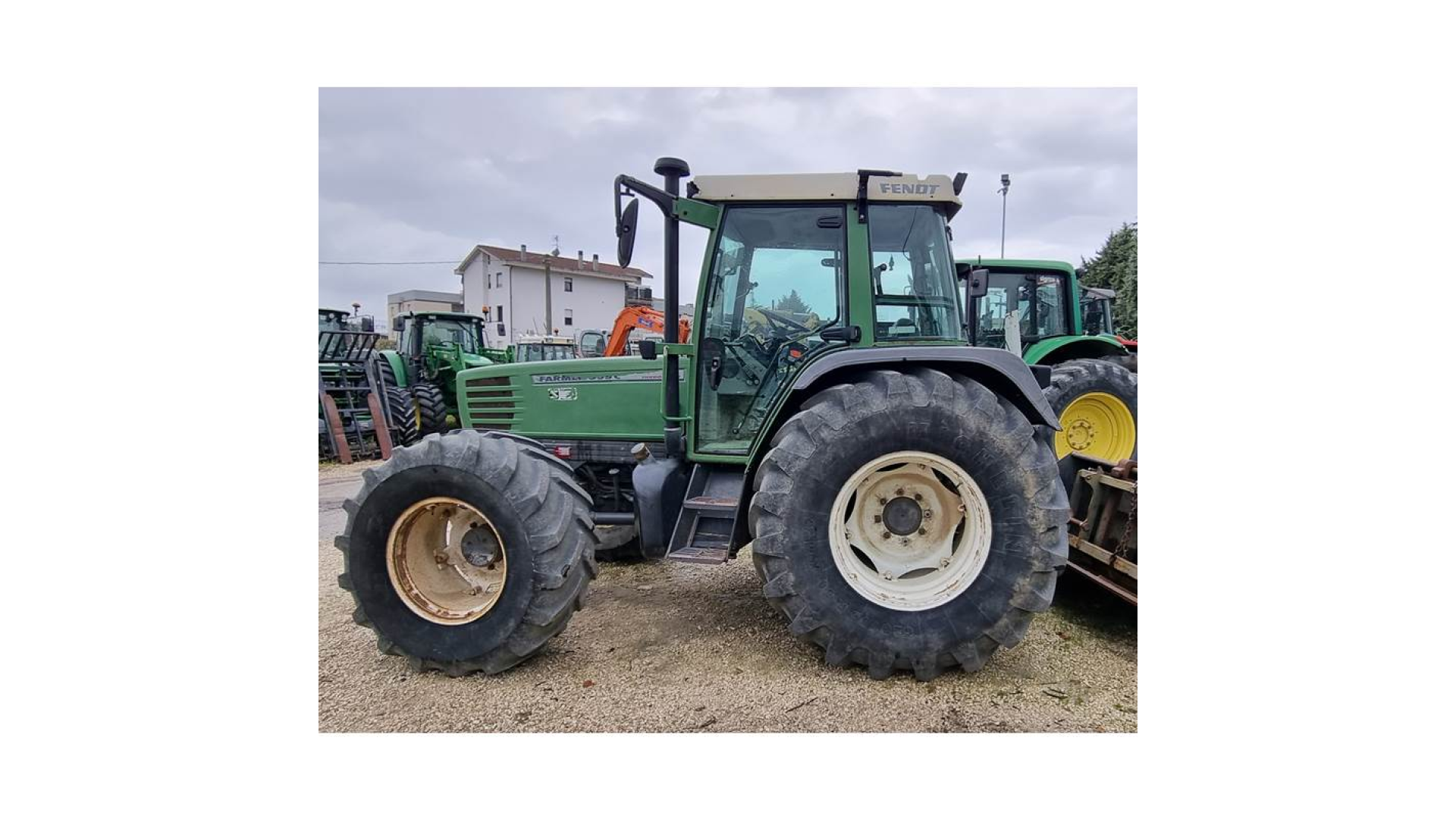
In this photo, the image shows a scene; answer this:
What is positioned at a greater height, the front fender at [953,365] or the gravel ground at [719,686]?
the front fender at [953,365]

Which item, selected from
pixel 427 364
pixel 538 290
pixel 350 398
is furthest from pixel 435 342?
pixel 538 290

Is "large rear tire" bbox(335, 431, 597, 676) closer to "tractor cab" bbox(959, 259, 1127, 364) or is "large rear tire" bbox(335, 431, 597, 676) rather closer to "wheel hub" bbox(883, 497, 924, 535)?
"wheel hub" bbox(883, 497, 924, 535)

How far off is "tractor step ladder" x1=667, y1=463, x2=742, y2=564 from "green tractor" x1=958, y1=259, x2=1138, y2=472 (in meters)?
3.59

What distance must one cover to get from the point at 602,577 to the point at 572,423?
1003mm

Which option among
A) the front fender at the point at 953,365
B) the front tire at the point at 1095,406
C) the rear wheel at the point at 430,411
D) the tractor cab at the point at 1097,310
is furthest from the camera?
the rear wheel at the point at 430,411

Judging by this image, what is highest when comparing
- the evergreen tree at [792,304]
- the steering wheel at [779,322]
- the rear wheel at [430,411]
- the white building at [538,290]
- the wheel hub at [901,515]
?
the white building at [538,290]

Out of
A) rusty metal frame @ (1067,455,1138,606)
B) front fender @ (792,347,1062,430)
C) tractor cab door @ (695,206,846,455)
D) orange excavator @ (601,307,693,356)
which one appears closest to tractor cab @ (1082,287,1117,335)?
rusty metal frame @ (1067,455,1138,606)

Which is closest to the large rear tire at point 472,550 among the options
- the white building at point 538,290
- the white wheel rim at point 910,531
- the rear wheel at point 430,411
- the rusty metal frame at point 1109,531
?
the white wheel rim at point 910,531

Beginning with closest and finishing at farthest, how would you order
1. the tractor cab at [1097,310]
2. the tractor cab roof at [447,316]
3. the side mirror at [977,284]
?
the side mirror at [977,284] → the tractor cab at [1097,310] → the tractor cab roof at [447,316]

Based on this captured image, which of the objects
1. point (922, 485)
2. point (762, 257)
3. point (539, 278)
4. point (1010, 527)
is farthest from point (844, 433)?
point (539, 278)

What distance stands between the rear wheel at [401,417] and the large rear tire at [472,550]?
24.4 feet

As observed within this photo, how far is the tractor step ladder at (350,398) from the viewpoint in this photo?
9.01 m

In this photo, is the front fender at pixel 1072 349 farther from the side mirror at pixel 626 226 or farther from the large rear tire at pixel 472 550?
the large rear tire at pixel 472 550

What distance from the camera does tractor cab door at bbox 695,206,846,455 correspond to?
3330mm
